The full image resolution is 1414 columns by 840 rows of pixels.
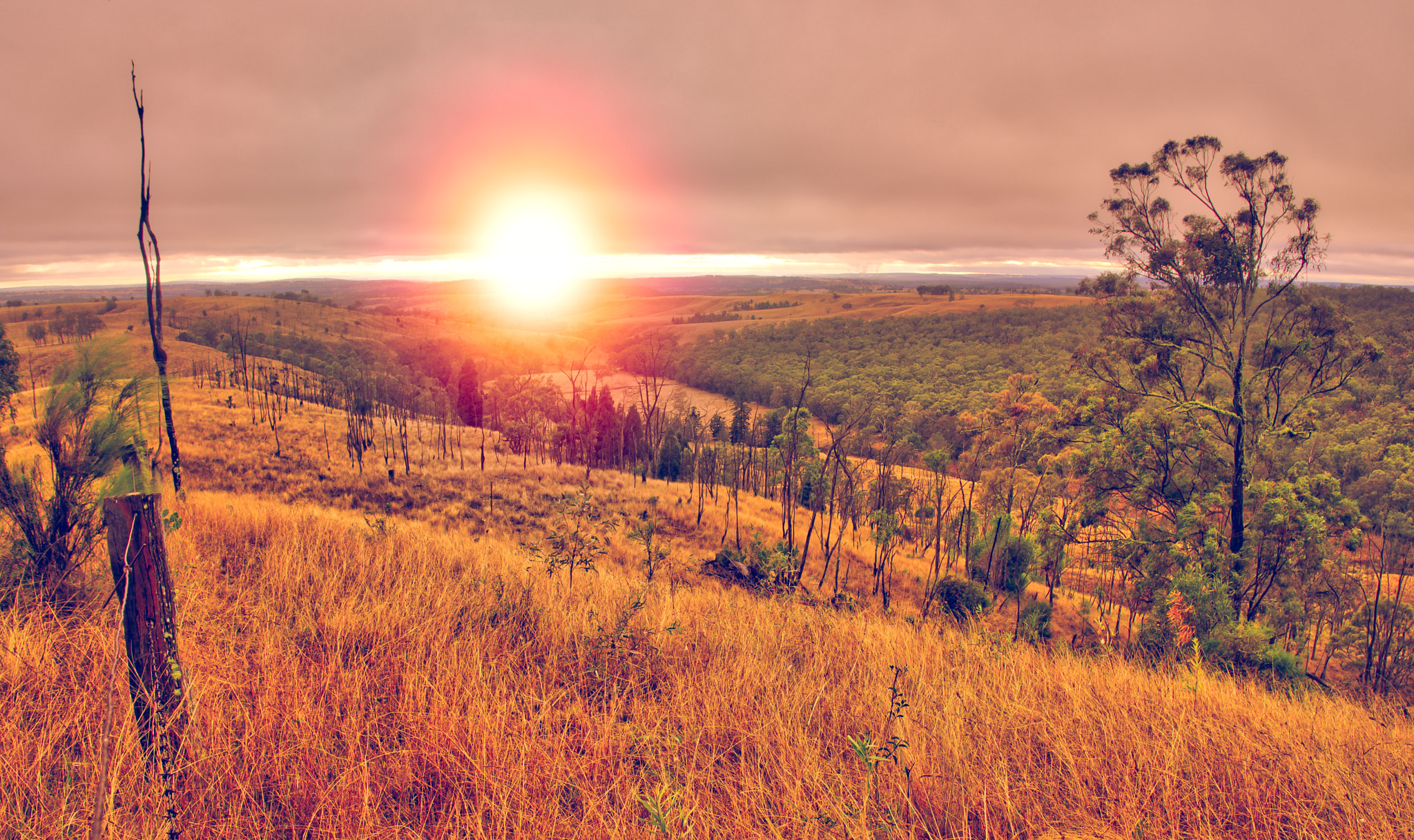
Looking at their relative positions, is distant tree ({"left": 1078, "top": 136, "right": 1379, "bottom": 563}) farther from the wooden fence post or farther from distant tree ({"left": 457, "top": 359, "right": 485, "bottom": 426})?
distant tree ({"left": 457, "top": 359, "right": 485, "bottom": 426})

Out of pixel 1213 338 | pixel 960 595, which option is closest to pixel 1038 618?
pixel 960 595

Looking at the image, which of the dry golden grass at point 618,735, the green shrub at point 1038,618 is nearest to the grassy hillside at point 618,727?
the dry golden grass at point 618,735

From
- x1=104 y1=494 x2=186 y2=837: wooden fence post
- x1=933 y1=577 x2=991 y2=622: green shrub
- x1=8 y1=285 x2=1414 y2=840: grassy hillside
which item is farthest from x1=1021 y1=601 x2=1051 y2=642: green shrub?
x1=104 y1=494 x2=186 y2=837: wooden fence post

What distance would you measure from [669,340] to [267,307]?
3412 inches

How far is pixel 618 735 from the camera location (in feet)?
9.96

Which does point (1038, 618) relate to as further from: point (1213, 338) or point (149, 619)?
point (149, 619)

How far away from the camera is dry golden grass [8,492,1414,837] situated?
2404 mm

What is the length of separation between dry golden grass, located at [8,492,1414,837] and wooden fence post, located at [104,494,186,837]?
0.10m

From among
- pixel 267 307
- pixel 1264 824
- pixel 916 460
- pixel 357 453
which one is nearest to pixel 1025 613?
pixel 1264 824

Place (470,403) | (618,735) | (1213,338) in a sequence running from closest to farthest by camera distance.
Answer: (618,735), (1213,338), (470,403)

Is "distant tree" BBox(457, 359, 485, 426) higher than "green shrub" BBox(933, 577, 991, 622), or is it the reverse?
"distant tree" BBox(457, 359, 485, 426)

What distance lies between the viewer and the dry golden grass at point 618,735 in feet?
7.89

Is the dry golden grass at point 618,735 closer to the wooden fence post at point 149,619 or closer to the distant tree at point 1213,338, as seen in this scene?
the wooden fence post at point 149,619

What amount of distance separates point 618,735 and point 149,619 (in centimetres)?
240
